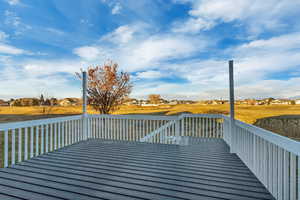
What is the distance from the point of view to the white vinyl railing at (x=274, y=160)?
147 centimetres

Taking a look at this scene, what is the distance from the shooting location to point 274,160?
184cm

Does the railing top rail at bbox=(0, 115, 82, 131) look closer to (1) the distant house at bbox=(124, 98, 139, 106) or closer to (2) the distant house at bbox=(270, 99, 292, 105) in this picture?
(1) the distant house at bbox=(124, 98, 139, 106)

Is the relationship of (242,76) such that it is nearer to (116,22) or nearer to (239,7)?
(239,7)

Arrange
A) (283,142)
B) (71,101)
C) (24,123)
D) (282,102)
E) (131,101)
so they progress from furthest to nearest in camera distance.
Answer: (131,101) < (71,101) < (282,102) < (24,123) < (283,142)

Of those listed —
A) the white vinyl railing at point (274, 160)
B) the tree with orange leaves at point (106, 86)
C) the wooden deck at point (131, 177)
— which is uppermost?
the tree with orange leaves at point (106, 86)

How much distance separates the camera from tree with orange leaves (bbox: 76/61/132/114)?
8.46 metres

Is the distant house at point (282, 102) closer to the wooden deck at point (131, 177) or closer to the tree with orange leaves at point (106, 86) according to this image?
the wooden deck at point (131, 177)

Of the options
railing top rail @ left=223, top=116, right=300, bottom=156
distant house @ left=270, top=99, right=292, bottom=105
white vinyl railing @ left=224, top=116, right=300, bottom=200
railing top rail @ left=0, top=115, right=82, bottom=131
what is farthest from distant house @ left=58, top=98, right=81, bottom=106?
railing top rail @ left=223, top=116, right=300, bottom=156

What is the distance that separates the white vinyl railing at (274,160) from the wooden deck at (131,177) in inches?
5.6

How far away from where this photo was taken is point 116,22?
6.40 meters

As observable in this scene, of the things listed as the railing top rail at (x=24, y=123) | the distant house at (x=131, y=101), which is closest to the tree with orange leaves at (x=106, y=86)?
the distant house at (x=131, y=101)

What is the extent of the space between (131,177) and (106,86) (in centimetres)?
660

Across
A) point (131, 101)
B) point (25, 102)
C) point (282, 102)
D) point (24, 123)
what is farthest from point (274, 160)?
point (25, 102)

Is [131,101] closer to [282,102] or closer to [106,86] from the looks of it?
[106,86]
